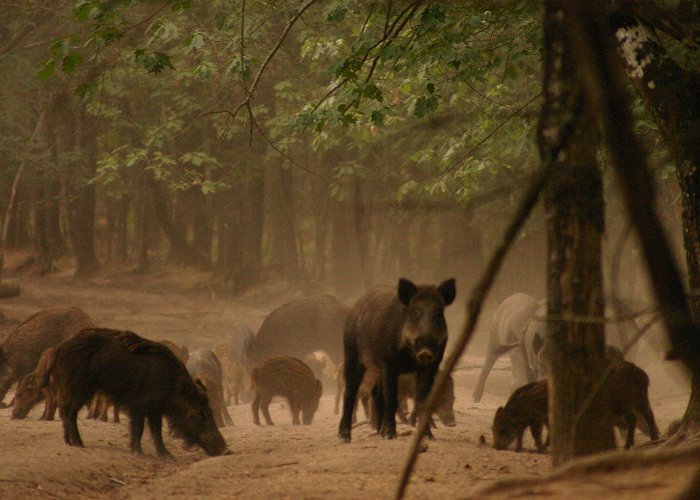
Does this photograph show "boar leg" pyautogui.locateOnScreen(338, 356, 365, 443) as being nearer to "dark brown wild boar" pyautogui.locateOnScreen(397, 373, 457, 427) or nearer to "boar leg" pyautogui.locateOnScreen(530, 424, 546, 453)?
"dark brown wild boar" pyautogui.locateOnScreen(397, 373, 457, 427)

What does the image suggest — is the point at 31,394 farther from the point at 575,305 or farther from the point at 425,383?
the point at 575,305

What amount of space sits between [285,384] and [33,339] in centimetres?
311

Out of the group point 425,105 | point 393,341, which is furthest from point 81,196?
point 425,105

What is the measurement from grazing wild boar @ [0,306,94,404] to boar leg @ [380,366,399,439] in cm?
466

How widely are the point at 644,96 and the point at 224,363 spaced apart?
10.8 m

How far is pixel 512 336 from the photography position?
50.8 ft

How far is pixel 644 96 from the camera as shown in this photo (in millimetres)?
6426

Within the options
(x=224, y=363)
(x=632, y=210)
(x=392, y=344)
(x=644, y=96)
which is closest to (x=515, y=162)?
(x=224, y=363)

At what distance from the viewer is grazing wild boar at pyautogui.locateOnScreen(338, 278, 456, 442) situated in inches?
316

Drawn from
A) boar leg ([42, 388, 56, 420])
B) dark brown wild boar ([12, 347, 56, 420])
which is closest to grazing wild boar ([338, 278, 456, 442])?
boar leg ([42, 388, 56, 420])

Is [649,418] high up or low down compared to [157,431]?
up

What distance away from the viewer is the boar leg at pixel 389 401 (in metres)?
8.23

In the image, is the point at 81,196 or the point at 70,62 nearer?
the point at 70,62

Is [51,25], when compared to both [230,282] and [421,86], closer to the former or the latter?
[230,282]
